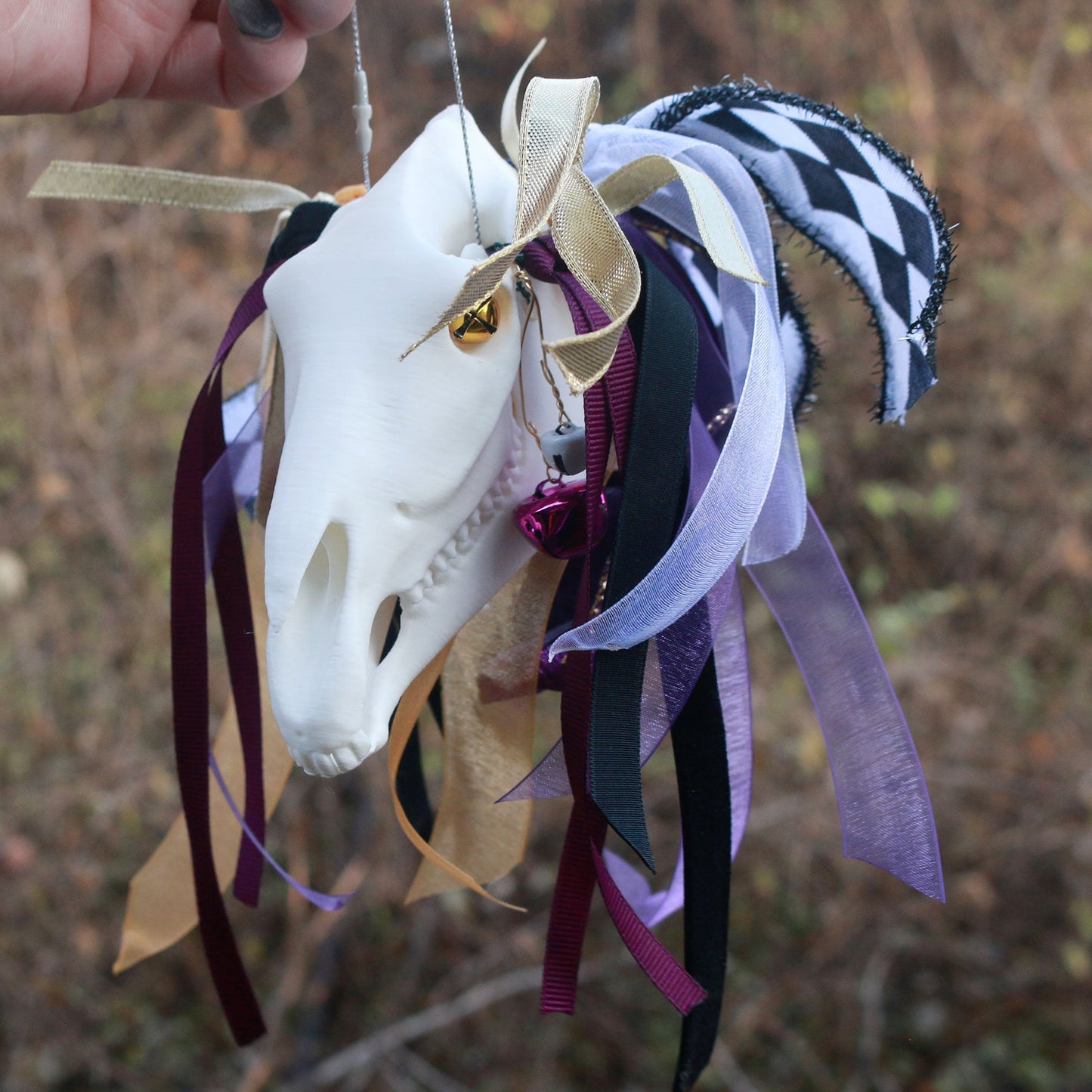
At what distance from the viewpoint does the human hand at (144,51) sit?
2.31 feet

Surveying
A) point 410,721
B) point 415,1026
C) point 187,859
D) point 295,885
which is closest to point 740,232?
point 410,721

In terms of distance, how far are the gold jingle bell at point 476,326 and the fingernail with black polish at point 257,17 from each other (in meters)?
Answer: 0.25

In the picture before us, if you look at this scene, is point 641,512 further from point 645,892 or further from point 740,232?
point 645,892

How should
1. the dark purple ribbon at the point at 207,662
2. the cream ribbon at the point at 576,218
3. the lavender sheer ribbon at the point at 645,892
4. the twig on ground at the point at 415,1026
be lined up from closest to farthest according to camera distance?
1. the cream ribbon at the point at 576,218
2. the dark purple ribbon at the point at 207,662
3. the lavender sheer ribbon at the point at 645,892
4. the twig on ground at the point at 415,1026

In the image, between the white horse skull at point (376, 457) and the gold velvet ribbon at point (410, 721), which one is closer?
the white horse skull at point (376, 457)

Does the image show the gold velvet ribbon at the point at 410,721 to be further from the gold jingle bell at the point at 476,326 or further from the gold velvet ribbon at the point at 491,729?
the gold jingle bell at the point at 476,326

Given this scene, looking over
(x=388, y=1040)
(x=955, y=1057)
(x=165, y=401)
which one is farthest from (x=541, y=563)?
(x=165, y=401)

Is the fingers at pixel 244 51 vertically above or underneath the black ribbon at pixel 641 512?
above

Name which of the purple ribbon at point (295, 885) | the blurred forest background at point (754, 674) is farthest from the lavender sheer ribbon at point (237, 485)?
the blurred forest background at point (754, 674)

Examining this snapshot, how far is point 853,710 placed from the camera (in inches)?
27.6

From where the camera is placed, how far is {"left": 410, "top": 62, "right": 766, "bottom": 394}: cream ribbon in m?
0.48

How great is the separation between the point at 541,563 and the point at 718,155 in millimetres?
243

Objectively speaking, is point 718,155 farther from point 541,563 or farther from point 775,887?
point 775,887

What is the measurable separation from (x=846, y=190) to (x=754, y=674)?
1.46 m
